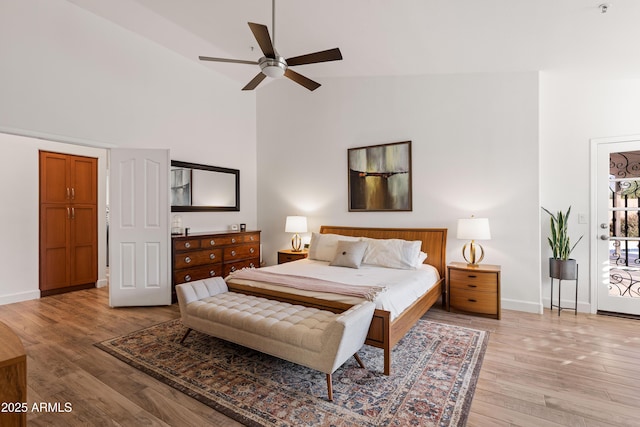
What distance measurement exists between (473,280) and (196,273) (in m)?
3.77

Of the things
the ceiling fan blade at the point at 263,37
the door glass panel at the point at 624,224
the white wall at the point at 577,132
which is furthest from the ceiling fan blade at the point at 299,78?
the door glass panel at the point at 624,224

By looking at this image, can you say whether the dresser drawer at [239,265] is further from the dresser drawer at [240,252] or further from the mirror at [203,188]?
the mirror at [203,188]

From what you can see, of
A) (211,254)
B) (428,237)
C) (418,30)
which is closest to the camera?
(418,30)

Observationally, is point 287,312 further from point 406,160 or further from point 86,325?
point 406,160

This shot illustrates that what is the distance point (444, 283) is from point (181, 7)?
15.5 feet

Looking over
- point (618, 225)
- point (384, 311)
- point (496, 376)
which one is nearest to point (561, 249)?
point (618, 225)

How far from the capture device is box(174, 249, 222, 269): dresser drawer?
4.35 m

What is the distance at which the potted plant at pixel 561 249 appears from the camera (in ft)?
11.8

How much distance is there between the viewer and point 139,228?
417 centimetres

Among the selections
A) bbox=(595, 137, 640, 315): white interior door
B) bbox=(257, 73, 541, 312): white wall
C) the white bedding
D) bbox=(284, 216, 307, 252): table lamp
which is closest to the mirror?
bbox=(257, 73, 541, 312): white wall

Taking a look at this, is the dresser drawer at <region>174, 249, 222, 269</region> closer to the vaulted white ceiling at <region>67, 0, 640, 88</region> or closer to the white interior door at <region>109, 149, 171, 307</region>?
the white interior door at <region>109, 149, 171, 307</region>

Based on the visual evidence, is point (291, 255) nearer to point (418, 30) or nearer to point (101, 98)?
point (101, 98)

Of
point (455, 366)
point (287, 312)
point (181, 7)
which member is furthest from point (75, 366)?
point (181, 7)

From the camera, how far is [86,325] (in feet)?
11.3
